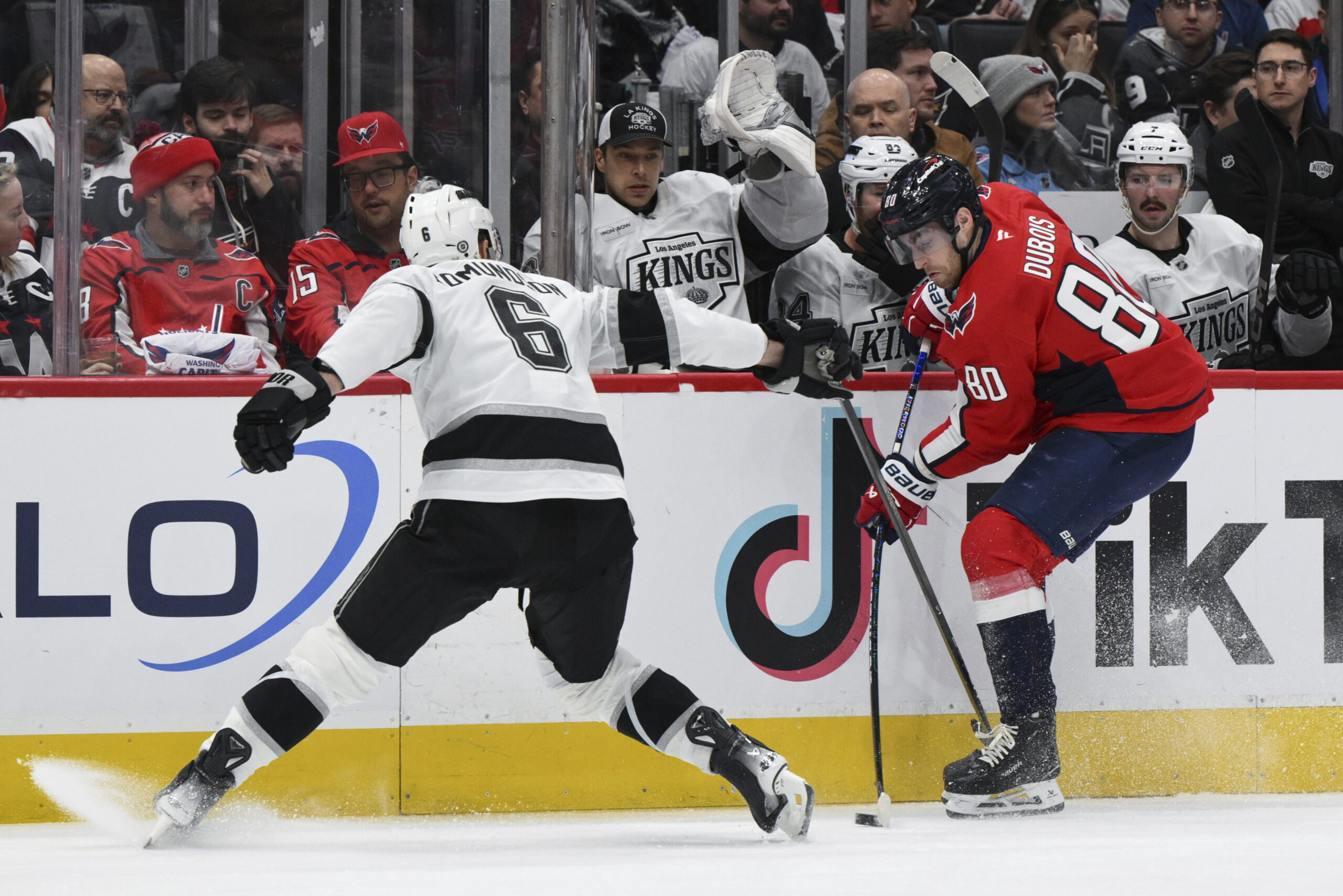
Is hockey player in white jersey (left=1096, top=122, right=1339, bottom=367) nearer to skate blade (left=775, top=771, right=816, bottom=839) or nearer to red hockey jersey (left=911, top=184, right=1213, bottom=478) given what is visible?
red hockey jersey (left=911, top=184, right=1213, bottom=478)

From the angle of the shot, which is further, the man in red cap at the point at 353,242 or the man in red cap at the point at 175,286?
the man in red cap at the point at 353,242

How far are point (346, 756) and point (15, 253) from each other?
4.45ft

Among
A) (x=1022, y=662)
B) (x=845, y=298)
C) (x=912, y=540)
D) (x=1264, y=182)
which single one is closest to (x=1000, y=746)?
(x=1022, y=662)

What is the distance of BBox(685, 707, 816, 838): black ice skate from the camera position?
267 centimetres

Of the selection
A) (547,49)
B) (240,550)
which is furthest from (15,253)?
(547,49)

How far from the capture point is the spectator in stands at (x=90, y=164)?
10.9 feet

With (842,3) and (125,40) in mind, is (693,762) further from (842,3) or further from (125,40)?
(842,3)

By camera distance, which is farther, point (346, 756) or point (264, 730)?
point (346, 756)

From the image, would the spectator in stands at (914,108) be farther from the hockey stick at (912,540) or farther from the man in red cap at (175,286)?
the man in red cap at (175,286)

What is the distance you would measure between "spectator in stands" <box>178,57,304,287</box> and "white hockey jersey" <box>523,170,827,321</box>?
2.52ft

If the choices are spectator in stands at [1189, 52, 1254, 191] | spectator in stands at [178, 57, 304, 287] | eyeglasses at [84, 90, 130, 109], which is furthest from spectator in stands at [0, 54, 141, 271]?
spectator in stands at [1189, 52, 1254, 191]

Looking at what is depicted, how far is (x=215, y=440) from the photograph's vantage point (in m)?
3.13

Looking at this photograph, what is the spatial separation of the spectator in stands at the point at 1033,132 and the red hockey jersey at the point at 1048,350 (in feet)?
4.20

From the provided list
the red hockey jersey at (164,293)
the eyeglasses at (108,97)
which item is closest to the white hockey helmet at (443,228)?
the red hockey jersey at (164,293)
